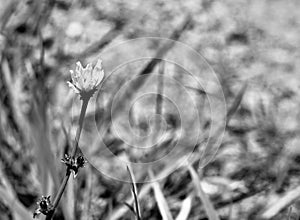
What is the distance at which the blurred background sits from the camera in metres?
0.97

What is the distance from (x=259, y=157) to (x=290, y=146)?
0.08 meters

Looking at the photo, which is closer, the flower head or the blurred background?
the flower head

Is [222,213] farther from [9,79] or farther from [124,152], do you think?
[9,79]

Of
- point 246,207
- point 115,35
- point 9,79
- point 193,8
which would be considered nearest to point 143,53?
point 115,35

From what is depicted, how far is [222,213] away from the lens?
38.9 inches

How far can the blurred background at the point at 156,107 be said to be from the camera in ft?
3.19

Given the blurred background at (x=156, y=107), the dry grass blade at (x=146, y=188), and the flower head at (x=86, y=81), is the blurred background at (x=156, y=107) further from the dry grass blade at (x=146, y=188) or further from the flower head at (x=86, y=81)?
the flower head at (x=86, y=81)

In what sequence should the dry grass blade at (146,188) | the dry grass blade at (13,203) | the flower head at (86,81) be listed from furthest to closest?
the dry grass blade at (146,188) < the dry grass blade at (13,203) < the flower head at (86,81)

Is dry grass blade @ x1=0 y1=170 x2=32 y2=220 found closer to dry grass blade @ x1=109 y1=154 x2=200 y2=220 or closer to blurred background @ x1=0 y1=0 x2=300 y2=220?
blurred background @ x1=0 y1=0 x2=300 y2=220

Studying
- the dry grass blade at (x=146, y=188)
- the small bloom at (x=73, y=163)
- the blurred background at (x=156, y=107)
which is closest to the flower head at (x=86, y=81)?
the small bloom at (x=73, y=163)

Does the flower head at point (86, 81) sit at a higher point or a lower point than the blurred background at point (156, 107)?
lower

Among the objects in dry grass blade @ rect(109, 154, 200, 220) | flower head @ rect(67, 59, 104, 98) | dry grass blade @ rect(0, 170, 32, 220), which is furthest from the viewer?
dry grass blade @ rect(109, 154, 200, 220)

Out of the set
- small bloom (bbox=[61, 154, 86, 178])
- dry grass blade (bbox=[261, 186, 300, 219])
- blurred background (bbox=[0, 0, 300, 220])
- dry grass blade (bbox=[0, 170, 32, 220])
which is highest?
blurred background (bbox=[0, 0, 300, 220])

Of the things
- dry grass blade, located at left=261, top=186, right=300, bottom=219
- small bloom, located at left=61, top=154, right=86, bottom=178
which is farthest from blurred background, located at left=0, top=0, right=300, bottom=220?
small bloom, located at left=61, top=154, right=86, bottom=178
